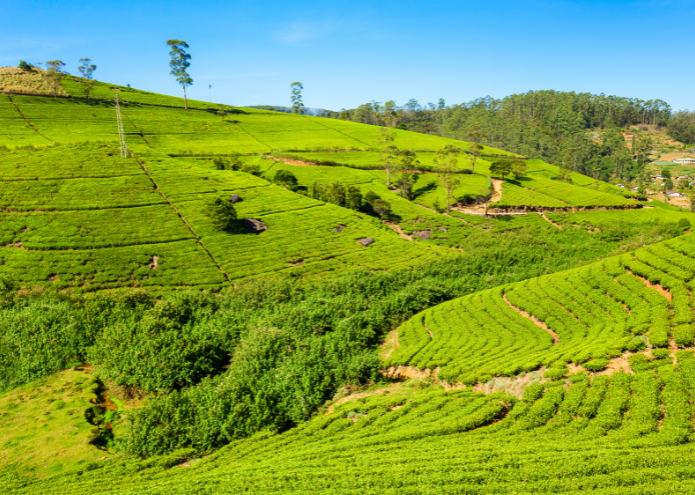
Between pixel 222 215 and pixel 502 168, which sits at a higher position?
pixel 502 168

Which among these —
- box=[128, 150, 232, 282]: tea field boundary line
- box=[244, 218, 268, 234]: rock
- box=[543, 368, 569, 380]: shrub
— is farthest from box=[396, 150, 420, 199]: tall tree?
box=[543, 368, 569, 380]: shrub

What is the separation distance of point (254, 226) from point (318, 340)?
33.9 m

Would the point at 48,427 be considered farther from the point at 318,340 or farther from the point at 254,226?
the point at 254,226

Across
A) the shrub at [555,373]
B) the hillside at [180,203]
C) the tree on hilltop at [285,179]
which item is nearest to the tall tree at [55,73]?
the hillside at [180,203]

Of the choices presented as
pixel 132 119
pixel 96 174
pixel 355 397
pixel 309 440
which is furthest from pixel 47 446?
pixel 132 119

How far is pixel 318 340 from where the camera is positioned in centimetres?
Result: 3309

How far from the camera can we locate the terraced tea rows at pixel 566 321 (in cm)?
2397

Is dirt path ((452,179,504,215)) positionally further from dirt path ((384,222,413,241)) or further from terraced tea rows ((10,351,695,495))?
terraced tea rows ((10,351,695,495))

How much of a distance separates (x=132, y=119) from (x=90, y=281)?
8272cm

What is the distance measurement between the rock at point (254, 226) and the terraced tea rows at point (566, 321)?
31823 mm

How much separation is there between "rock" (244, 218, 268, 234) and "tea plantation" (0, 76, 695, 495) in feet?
1.25

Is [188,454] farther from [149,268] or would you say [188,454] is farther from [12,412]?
[149,268]

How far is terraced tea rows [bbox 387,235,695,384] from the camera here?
24.0 meters

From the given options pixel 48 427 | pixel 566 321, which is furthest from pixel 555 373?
pixel 48 427
